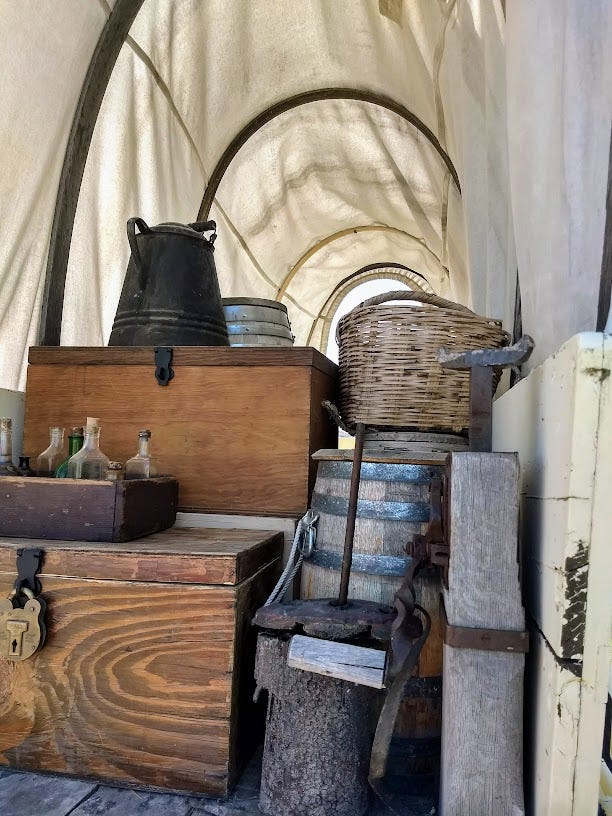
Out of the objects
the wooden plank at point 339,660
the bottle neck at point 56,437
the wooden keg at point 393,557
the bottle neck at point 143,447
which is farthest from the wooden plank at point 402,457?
the bottle neck at point 56,437

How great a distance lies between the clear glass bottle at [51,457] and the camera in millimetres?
1666

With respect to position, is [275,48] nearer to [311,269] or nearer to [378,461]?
[311,269]

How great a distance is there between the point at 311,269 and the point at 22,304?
2.25 m

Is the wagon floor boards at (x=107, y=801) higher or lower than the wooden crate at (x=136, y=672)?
lower

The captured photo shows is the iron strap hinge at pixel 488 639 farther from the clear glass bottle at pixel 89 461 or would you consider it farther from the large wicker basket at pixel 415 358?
the clear glass bottle at pixel 89 461

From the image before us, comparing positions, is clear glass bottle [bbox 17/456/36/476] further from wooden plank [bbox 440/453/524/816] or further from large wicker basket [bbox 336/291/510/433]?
wooden plank [bbox 440/453/524/816]

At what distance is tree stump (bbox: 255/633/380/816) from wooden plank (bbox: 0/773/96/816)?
14.3 inches

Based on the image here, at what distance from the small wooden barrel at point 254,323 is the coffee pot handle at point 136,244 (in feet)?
1.17

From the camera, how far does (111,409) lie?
176 cm

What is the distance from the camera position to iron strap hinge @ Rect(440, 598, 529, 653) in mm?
885

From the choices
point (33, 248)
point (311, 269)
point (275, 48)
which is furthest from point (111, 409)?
point (311, 269)

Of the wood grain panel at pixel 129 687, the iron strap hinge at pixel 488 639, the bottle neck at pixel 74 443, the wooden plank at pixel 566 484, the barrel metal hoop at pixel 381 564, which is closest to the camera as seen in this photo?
the wooden plank at pixel 566 484

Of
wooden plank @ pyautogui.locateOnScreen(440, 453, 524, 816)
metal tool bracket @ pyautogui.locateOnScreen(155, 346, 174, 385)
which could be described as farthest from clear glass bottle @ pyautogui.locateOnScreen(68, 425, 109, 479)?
wooden plank @ pyautogui.locateOnScreen(440, 453, 524, 816)

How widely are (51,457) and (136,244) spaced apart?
0.70 m
